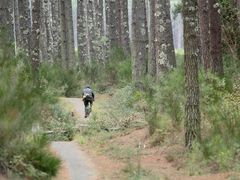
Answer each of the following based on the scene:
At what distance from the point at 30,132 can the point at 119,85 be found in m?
18.9

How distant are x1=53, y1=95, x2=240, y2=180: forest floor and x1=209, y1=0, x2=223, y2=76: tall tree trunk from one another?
325 centimetres

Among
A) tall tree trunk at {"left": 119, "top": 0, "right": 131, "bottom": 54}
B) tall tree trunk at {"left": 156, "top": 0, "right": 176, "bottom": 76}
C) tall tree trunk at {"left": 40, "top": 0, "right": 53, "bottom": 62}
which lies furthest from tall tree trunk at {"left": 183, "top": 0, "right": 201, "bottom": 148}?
tall tree trunk at {"left": 40, "top": 0, "right": 53, "bottom": 62}

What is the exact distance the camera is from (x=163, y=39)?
1844 centimetres

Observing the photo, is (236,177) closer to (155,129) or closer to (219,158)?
(219,158)

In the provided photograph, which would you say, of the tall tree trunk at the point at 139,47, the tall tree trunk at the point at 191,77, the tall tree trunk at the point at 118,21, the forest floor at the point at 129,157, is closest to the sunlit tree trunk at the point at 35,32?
the forest floor at the point at 129,157

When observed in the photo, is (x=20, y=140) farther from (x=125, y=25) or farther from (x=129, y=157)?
(x=125, y=25)

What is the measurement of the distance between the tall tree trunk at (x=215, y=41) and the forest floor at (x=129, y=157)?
3.25 meters

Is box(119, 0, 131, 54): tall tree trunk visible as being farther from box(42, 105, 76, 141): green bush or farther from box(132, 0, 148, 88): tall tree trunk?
box(42, 105, 76, 141): green bush

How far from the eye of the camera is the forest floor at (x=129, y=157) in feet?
40.1

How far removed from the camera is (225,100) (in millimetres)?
14000

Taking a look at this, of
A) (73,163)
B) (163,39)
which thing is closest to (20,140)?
(73,163)

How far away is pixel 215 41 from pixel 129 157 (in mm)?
6488

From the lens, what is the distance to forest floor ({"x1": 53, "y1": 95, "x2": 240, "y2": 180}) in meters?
12.2

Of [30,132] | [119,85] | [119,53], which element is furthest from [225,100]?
[119,53]
